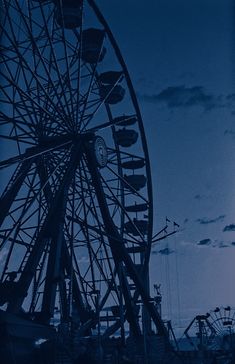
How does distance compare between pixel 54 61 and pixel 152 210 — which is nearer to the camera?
pixel 54 61

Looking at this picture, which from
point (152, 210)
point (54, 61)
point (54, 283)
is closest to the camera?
point (54, 283)

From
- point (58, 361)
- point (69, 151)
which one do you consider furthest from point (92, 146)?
point (58, 361)

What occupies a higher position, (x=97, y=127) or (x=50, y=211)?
(x=97, y=127)

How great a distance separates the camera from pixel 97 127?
62.2 ft

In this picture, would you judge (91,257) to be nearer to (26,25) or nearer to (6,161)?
(6,161)

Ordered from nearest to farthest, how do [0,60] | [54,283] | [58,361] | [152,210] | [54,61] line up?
1. [58,361]
2. [54,283]
3. [0,60]
4. [54,61]
5. [152,210]

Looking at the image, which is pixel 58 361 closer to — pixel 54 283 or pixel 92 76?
pixel 54 283

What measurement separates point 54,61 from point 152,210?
291 inches

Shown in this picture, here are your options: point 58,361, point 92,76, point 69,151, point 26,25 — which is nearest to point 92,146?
point 69,151

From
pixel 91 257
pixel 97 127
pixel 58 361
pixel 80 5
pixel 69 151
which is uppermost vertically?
pixel 80 5

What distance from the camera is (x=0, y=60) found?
16.4 m

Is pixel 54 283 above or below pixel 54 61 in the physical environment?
below

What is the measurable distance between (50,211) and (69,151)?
238 centimetres

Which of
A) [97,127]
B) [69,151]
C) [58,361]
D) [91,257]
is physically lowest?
[58,361]
